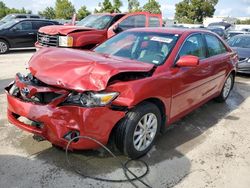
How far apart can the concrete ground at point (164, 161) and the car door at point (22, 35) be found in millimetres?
8880

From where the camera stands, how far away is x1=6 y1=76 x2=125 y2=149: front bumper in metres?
3.25

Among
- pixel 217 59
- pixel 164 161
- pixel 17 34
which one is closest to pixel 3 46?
pixel 17 34

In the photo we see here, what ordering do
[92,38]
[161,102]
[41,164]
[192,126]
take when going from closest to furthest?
[41,164], [161,102], [192,126], [92,38]

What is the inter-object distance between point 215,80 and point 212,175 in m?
2.39

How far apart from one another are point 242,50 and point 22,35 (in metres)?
9.14

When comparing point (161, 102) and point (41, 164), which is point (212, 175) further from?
point (41, 164)

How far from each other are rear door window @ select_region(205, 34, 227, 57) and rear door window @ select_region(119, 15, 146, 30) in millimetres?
4530

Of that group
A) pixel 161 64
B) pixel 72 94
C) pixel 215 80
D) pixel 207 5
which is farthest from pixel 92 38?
pixel 207 5

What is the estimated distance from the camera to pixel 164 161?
3.82m

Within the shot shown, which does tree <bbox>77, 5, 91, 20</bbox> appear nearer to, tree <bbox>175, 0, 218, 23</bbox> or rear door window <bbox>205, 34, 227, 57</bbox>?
tree <bbox>175, 0, 218, 23</bbox>

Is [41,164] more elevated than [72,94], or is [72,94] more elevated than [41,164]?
[72,94]

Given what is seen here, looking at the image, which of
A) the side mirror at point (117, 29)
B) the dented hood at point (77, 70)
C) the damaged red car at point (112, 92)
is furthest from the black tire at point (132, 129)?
the side mirror at point (117, 29)

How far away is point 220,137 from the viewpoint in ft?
15.4

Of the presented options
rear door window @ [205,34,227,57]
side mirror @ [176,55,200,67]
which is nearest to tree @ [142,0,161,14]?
rear door window @ [205,34,227,57]
